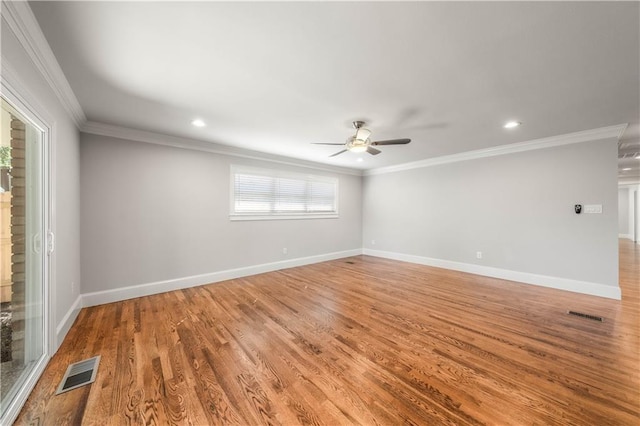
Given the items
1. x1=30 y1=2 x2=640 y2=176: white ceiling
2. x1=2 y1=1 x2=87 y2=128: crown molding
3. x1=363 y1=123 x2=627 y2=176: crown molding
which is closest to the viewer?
x1=2 y1=1 x2=87 y2=128: crown molding

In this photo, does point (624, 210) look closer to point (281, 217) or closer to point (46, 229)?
point (281, 217)

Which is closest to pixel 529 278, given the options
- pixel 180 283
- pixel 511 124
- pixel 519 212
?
pixel 519 212

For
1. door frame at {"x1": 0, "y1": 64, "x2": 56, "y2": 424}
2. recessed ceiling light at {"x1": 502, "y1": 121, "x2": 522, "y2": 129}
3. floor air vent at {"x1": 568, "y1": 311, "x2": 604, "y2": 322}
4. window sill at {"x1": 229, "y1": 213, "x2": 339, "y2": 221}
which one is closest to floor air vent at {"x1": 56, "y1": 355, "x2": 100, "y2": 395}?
door frame at {"x1": 0, "y1": 64, "x2": 56, "y2": 424}

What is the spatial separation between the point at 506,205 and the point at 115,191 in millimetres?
6640

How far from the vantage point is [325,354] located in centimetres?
214

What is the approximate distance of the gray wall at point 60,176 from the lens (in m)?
1.61

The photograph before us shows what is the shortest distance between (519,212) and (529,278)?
3.91 feet

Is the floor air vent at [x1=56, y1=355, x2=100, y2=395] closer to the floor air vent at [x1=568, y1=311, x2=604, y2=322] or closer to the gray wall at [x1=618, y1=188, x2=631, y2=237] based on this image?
the floor air vent at [x1=568, y1=311, x2=604, y2=322]

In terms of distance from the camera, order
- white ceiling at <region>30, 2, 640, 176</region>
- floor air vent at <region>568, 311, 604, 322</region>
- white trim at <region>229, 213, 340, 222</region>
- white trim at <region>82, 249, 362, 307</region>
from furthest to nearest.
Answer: white trim at <region>229, 213, 340, 222</region> → white trim at <region>82, 249, 362, 307</region> → floor air vent at <region>568, 311, 604, 322</region> → white ceiling at <region>30, 2, 640, 176</region>

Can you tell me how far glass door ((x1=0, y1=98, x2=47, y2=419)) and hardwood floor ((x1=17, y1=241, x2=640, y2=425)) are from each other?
0.18 meters

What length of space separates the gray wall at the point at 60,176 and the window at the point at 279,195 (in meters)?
2.15

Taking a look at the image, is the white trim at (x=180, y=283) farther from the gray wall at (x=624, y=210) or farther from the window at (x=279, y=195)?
the gray wall at (x=624, y=210)

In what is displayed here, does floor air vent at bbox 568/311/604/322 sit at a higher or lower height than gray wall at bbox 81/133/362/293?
lower

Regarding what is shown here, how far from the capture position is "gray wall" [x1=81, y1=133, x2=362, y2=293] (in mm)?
3299
